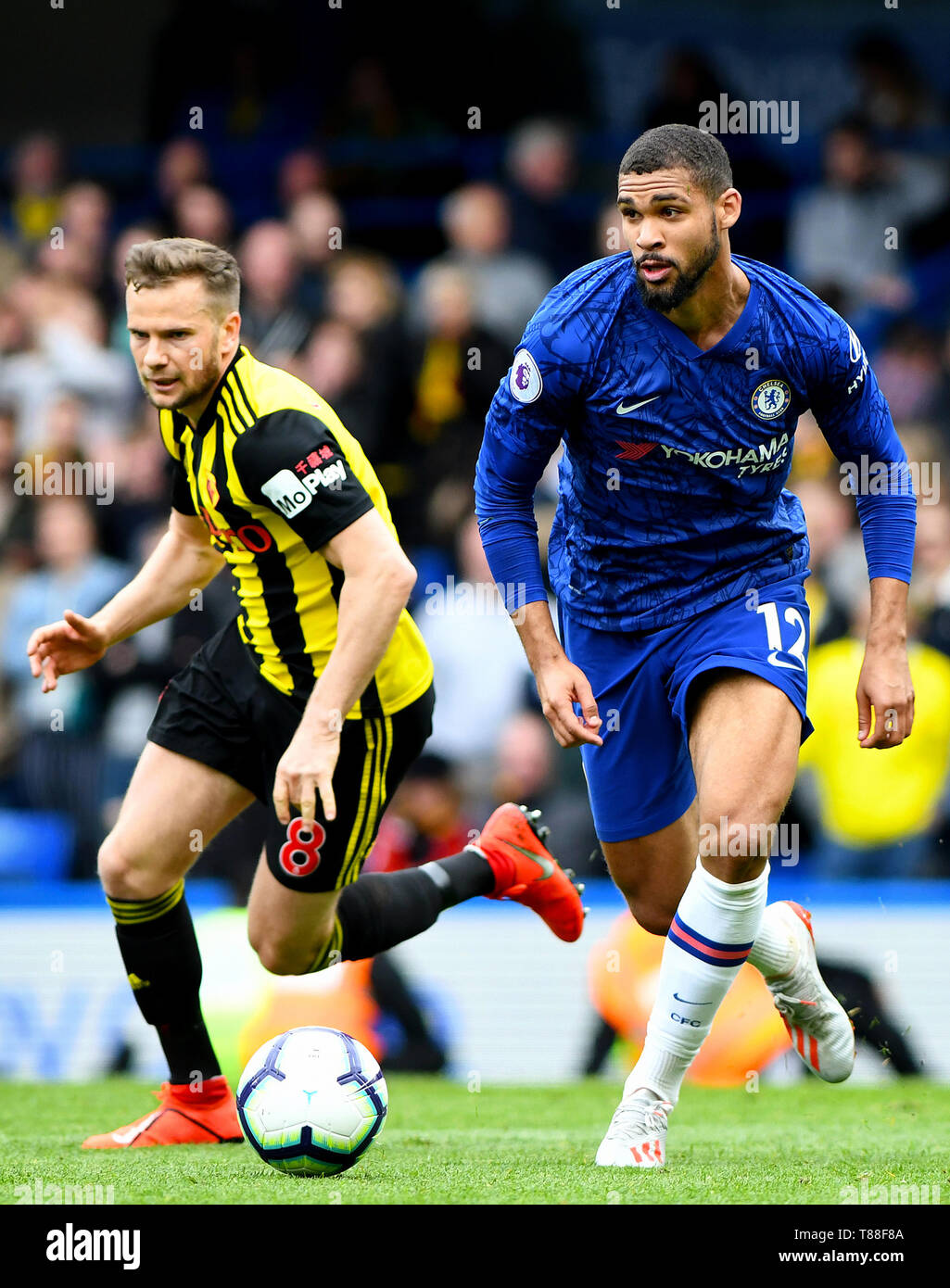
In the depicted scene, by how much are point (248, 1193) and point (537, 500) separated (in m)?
5.84

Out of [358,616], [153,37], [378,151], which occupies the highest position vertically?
[153,37]

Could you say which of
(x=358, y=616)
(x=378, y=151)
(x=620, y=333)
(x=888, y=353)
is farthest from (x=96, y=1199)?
(x=378, y=151)

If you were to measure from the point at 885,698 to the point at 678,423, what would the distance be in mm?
897

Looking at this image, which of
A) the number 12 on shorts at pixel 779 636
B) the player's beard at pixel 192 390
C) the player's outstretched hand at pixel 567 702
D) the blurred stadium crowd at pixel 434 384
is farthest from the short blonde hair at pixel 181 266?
the blurred stadium crowd at pixel 434 384

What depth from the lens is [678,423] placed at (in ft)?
15.6

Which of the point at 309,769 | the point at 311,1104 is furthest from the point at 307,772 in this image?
the point at 311,1104

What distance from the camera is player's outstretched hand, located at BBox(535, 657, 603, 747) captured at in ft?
15.0

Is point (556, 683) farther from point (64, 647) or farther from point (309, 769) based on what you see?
point (64, 647)

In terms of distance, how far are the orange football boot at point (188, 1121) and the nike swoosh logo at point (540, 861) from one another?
4.12 feet

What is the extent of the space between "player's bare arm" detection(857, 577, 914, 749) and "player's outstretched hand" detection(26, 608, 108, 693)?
7.45ft

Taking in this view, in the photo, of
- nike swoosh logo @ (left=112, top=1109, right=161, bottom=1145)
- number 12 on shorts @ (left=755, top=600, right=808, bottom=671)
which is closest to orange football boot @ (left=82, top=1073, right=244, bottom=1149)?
nike swoosh logo @ (left=112, top=1109, right=161, bottom=1145)

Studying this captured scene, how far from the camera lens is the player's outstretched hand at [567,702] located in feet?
15.0

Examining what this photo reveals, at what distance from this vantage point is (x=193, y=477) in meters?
5.07
